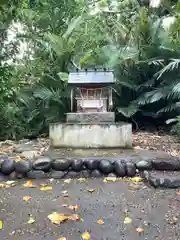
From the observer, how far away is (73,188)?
146 inches

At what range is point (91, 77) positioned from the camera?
5500 mm

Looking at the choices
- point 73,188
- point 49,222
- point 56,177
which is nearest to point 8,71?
point 56,177

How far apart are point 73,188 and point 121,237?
4.36 feet

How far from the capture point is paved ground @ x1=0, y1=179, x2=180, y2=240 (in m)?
2.52

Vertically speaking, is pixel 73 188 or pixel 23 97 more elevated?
A: pixel 23 97

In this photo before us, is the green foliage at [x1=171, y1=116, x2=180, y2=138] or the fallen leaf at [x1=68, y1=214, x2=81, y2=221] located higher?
the green foliage at [x1=171, y1=116, x2=180, y2=138]

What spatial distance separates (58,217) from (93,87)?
315 cm

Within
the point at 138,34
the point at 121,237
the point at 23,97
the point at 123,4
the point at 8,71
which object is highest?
the point at 123,4

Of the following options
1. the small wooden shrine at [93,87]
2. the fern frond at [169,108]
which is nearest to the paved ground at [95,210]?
the small wooden shrine at [93,87]

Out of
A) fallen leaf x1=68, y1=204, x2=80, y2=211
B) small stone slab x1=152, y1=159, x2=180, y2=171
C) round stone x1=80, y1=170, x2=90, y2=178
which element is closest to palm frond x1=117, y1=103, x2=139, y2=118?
→ small stone slab x1=152, y1=159, x2=180, y2=171

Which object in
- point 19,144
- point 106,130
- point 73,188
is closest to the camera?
point 73,188

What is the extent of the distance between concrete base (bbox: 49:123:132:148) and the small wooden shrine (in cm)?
50

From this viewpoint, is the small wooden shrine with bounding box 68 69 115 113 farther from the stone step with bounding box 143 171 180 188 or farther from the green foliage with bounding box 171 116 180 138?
the stone step with bounding box 143 171 180 188

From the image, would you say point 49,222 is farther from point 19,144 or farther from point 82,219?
point 19,144
